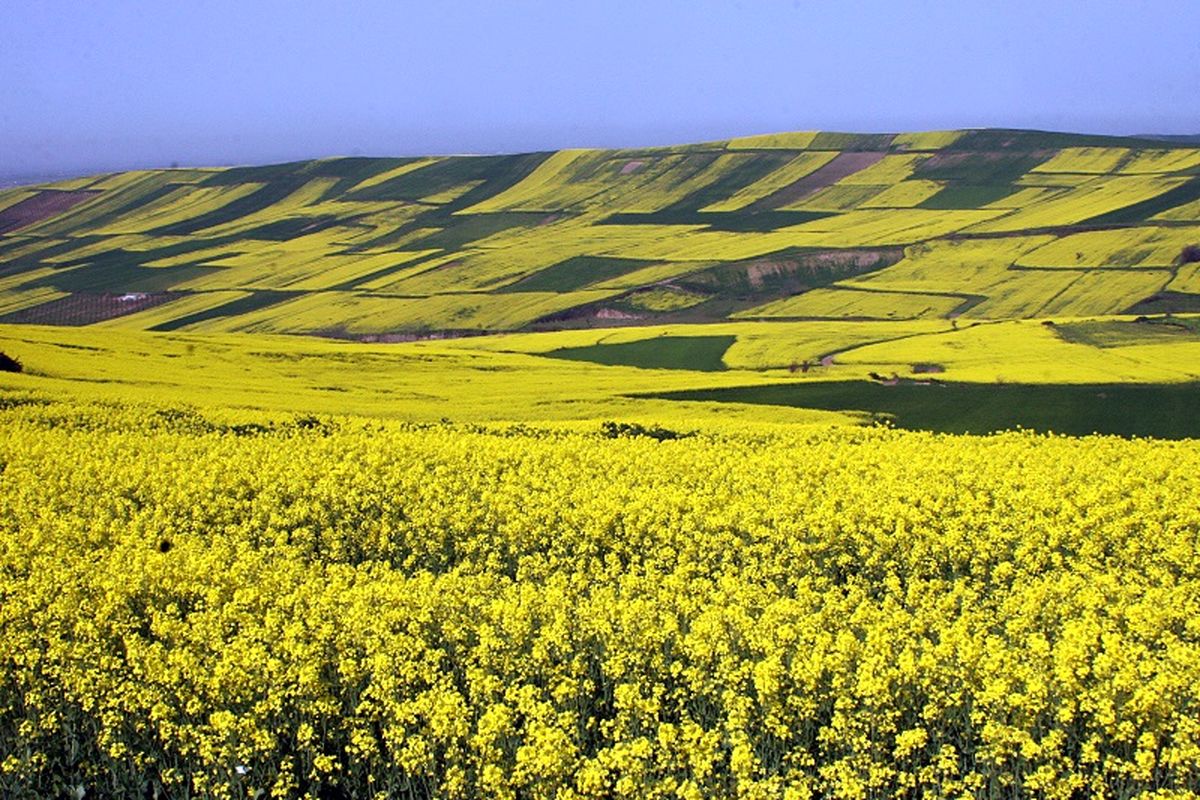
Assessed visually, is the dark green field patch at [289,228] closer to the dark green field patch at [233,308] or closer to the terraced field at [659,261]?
the terraced field at [659,261]

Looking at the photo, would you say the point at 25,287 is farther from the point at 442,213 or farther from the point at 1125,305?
the point at 1125,305

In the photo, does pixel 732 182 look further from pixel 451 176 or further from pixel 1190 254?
pixel 1190 254

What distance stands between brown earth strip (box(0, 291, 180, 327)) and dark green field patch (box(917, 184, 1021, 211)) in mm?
75519

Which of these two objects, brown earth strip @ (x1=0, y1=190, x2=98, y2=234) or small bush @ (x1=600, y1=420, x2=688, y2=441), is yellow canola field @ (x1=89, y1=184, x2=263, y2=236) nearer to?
brown earth strip @ (x1=0, y1=190, x2=98, y2=234)

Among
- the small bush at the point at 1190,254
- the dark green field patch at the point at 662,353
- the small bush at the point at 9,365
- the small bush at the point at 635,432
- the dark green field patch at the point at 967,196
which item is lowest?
the dark green field patch at the point at 662,353

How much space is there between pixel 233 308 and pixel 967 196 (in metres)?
74.1

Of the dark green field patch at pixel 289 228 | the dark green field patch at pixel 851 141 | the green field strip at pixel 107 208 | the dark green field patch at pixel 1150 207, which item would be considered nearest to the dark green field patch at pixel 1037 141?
the dark green field patch at pixel 851 141

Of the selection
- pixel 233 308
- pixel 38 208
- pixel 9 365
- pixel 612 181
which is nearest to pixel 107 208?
pixel 38 208

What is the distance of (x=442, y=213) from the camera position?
136375 millimetres

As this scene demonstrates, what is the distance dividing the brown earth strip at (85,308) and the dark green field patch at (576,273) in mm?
33746

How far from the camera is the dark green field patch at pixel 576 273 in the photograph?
306 feet

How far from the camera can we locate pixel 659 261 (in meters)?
98.2

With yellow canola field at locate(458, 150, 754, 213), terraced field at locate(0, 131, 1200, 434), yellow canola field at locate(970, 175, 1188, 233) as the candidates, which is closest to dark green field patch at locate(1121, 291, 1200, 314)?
terraced field at locate(0, 131, 1200, 434)

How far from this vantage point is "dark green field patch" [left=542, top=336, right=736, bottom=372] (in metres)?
60.1
